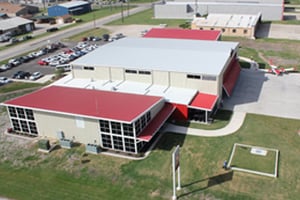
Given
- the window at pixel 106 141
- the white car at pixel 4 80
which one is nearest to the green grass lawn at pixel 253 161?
the window at pixel 106 141

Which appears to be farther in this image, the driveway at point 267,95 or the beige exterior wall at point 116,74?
the beige exterior wall at point 116,74

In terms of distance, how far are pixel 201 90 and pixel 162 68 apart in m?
6.01

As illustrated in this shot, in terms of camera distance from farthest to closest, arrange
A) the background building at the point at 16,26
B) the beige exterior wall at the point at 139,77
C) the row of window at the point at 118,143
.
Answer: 1. the background building at the point at 16,26
2. the beige exterior wall at the point at 139,77
3. the row of window at the point at 118,143

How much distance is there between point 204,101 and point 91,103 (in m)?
13.9

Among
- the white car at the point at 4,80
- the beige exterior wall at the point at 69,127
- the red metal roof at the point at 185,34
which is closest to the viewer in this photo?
the beige exterior wall at the point at 69,127

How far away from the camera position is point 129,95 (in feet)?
133

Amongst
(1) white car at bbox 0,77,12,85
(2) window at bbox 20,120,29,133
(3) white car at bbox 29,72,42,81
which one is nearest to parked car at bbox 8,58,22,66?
(1) white car at bbox 0,77,12,85

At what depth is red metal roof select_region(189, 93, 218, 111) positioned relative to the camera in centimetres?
4031

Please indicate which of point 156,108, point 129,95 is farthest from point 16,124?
point 156,108

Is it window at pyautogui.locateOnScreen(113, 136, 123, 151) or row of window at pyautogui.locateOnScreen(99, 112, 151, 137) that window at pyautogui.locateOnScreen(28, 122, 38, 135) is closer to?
row of window at pyautogui.locateOnScreen(99, 112, 151, 137)

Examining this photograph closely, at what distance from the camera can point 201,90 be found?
4356 cm

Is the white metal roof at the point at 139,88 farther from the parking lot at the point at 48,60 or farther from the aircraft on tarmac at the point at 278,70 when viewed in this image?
the aircraft on tarmac at the point at 278,70

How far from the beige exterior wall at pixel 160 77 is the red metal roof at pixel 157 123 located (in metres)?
4.91

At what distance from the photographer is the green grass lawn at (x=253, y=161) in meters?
32.3
